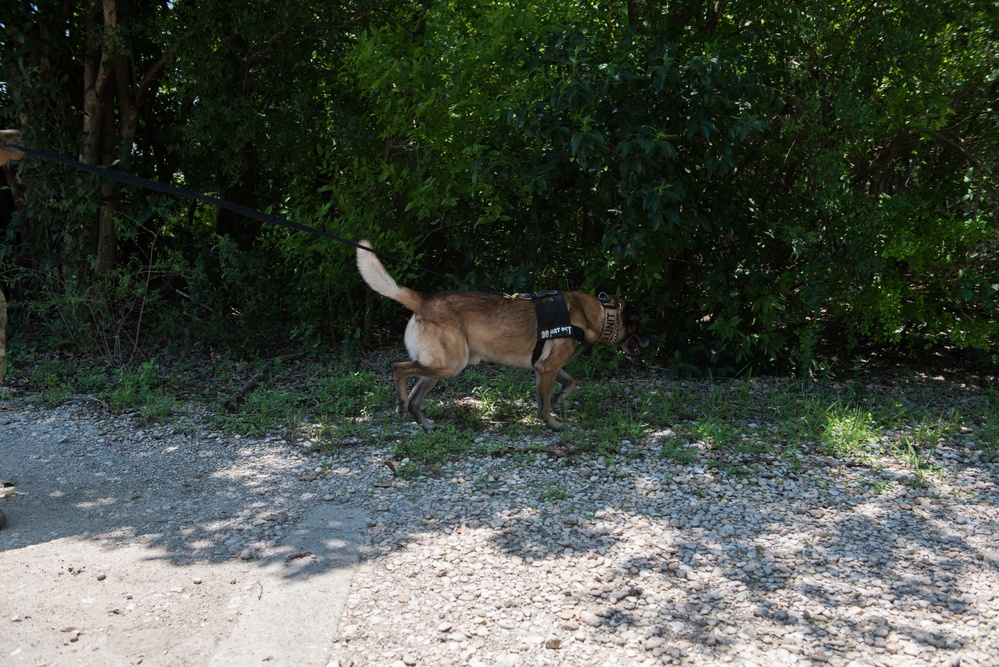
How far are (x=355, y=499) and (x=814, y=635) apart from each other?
2829 mm

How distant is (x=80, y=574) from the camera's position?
4172 millimetres

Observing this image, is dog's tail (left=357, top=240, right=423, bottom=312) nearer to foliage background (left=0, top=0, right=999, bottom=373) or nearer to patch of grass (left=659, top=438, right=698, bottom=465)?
foliage background (left=0, top=0, right=999, bottom=373)

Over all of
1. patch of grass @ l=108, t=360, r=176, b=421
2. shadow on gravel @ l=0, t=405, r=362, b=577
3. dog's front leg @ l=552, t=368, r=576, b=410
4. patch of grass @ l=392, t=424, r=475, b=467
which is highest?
dog's front leg @ l=552, t=368, r=576, b=410

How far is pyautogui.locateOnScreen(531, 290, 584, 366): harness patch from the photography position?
6645 millimetres

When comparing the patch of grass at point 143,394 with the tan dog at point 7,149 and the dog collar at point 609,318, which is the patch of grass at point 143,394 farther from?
the dog collar at point 609,318

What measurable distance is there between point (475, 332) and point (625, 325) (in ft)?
4.54

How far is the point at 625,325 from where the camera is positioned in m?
7.04

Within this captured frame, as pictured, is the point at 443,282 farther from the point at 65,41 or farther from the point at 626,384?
the point at 65,41

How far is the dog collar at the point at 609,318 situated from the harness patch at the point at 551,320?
27 centimetres

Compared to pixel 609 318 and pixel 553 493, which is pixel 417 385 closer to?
pixel 609 318

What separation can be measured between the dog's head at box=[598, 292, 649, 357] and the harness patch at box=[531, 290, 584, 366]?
36cm

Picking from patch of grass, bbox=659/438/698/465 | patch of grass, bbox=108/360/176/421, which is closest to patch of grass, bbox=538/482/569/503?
patch of grass, bbox=659/438/698/465

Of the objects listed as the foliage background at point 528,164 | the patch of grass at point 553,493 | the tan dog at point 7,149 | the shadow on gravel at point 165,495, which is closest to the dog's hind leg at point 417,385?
the shadow on gravel at point 165,495

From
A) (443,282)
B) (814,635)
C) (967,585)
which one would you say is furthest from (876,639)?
(443,282)
